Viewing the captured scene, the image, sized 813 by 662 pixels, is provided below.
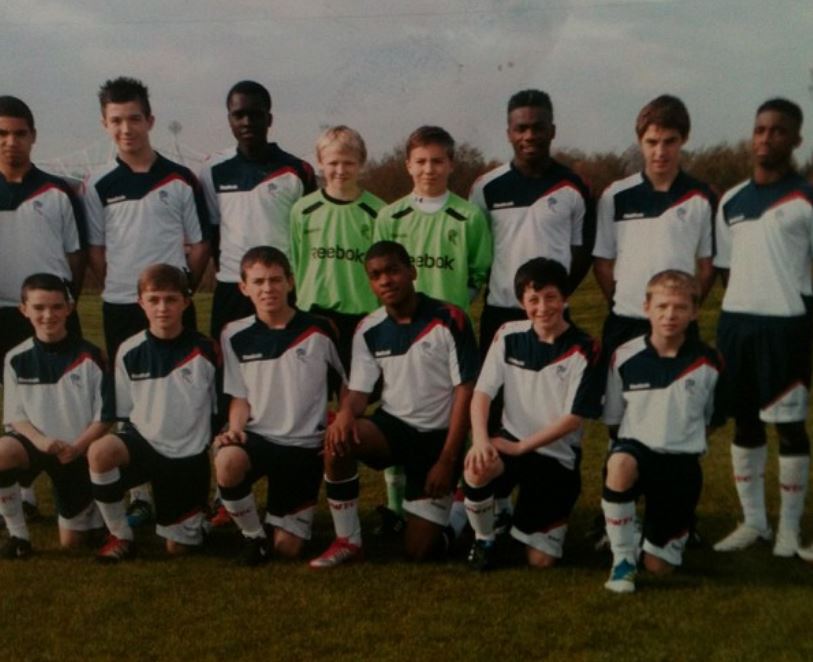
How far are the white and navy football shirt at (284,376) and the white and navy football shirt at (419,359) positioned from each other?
0.17 meters

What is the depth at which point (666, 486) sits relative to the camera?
3.80m

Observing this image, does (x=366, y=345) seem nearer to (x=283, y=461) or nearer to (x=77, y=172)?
(x=283, y=461)

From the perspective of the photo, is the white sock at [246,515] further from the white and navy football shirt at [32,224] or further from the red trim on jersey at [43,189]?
the red trim on jersey at [43,189]

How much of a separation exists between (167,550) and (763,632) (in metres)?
2.48

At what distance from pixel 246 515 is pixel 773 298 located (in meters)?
2.43

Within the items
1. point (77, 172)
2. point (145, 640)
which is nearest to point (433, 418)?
point (145, 640)

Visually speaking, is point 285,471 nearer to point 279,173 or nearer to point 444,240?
point 444,240

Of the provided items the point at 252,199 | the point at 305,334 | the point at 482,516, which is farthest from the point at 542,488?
the point at 252,199

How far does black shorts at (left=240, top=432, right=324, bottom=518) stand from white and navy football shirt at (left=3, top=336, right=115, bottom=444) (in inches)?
28.7

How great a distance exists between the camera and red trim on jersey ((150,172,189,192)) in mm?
4625

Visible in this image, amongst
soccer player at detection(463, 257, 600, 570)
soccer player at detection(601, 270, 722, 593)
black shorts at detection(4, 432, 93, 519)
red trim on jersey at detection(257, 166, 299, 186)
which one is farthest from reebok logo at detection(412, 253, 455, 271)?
black shorts at detection(4, 432, 93, 519)

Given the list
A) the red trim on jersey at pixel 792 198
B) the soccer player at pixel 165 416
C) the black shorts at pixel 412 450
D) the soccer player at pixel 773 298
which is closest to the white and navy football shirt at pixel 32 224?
the soccer player at pixel 165 416

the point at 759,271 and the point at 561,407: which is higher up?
the point at 759,271

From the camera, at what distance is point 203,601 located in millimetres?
3582
